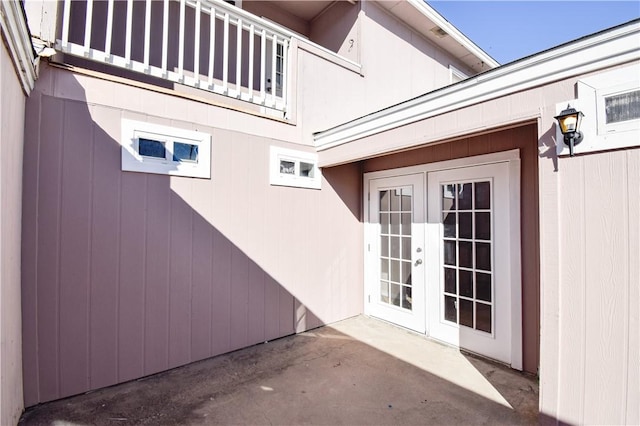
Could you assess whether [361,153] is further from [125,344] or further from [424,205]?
[125,344]

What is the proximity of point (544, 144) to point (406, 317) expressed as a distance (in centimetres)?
256

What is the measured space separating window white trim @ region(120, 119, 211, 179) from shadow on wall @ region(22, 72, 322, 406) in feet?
0.25

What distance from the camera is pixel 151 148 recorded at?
2742mm

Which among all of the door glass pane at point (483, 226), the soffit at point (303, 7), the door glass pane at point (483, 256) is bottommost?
the door glass pane at point (483, 256)

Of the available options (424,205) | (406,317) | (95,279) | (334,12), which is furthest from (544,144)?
(334,12)

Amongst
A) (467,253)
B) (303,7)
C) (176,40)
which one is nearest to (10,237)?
(176,40)

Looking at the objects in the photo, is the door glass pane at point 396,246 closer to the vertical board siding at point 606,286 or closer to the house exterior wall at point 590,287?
the house exterior wall at point 590,287

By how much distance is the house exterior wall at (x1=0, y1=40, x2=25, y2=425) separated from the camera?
1713mm

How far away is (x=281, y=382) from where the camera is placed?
2615 mm

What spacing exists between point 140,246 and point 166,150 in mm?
900

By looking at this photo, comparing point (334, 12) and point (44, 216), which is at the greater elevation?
point (334, 12)

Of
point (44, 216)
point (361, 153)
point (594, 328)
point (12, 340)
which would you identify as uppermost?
point (361, 153)

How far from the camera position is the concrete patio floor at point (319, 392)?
2158mm

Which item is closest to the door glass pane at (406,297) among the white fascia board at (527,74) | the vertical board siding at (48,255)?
the white fascia board at (527,74)
